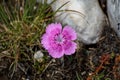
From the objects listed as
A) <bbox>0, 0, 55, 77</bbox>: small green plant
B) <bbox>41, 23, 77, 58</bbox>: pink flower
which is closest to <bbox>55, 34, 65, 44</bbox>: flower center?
<bbox>41, 23, 77, 58</bbox>: pink flower

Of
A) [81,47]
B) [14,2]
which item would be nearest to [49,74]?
[81,47]

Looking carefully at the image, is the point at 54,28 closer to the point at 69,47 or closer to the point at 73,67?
the point at 69,47

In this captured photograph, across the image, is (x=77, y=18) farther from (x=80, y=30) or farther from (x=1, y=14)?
(x=1, y=14)

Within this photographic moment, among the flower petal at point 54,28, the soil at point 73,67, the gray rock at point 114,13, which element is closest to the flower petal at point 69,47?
the flower petal at point 54,28

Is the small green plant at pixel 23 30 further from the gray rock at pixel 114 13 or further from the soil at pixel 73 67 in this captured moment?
the gray rock at pixel 114 13

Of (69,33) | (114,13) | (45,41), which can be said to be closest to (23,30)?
(45,41)

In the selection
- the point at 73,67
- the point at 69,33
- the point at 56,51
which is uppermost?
the point at 69,33

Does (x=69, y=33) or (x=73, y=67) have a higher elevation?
(x=69, y=33)

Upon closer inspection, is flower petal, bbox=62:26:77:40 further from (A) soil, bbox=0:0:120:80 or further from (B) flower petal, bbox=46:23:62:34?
(A) soil, bbox=0:0:120:80
